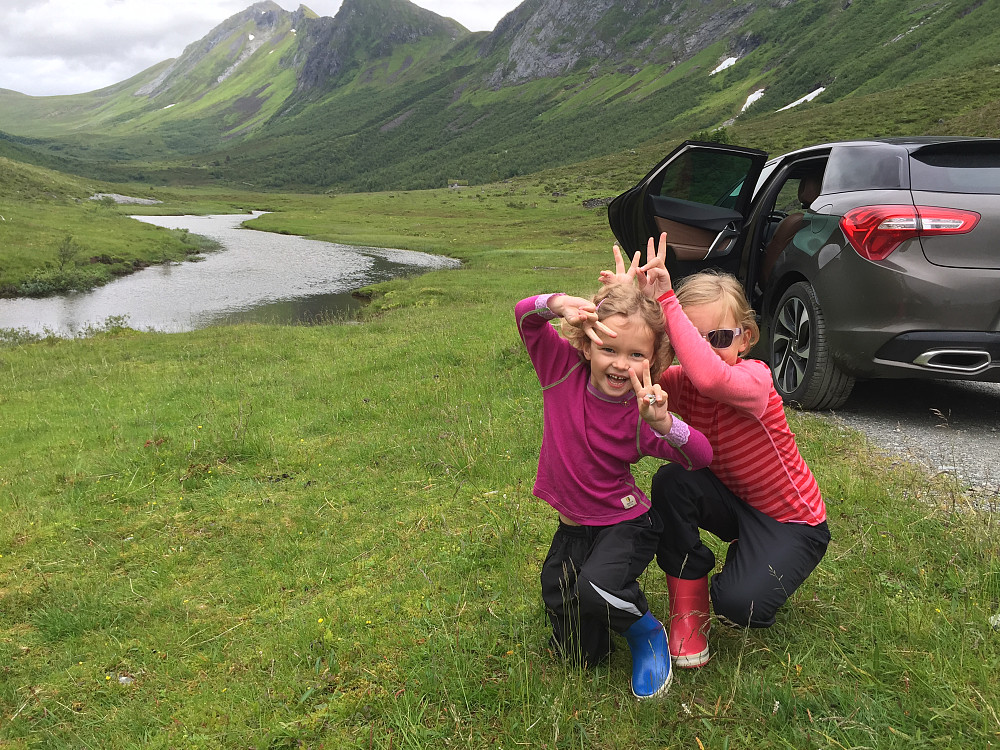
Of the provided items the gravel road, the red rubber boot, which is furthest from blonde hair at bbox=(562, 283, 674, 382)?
the gravel road

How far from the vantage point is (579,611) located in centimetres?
256

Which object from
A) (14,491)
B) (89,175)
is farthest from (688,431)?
(89,175)

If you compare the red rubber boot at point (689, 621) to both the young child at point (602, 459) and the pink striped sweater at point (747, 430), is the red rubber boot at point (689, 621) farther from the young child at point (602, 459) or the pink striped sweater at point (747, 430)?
the pink striped sweater at point (747, 430)

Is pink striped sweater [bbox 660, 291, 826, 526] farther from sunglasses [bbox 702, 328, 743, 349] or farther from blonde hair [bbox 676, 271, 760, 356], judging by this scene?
blonde hair [bbox 676, 271, 760, 356]

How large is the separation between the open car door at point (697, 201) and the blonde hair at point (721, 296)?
295 centimetres

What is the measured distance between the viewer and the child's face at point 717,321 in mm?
2801

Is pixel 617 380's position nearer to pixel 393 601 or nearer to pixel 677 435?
pixel 677 435

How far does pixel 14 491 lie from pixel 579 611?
21.0ft

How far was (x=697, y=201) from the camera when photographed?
5.93m

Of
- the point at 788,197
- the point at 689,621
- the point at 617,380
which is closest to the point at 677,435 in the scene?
the point at 617,380

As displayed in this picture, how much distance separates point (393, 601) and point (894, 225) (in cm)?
478

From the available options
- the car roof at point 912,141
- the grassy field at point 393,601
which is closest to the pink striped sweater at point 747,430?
the grassy field at point 393,601

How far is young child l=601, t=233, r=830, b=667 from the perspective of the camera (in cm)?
262

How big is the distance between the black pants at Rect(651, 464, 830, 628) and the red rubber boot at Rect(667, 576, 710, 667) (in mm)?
60
